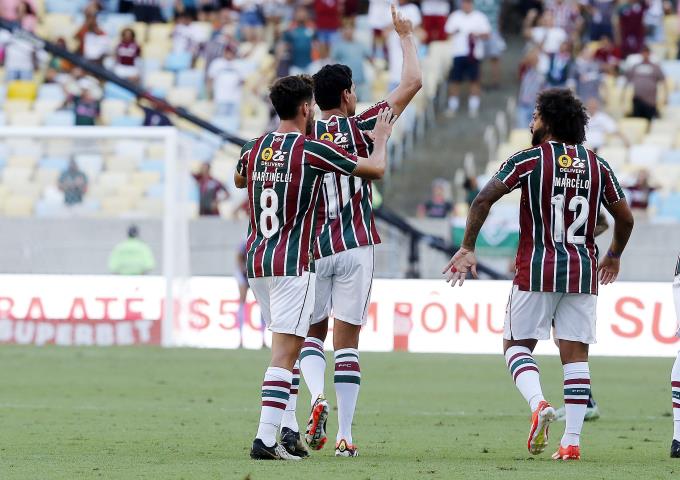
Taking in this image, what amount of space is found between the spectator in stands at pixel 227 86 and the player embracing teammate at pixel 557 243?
676 inches

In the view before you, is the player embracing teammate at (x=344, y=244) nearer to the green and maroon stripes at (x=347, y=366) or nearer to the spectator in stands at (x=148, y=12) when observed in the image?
the green and maroon stripes at (x=347, y=366)

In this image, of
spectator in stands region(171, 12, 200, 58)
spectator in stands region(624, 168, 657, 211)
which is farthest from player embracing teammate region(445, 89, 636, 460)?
spectator in stands region(171, 12, 200, 58)

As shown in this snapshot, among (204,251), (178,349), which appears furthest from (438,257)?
(178,349)

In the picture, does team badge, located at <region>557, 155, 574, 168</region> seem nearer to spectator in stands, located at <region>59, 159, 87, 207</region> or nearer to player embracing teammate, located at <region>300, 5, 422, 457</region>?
player embracing teammate, located at <region>300, 5, 422, 457</region>

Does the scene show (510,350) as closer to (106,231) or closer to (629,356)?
(629,356)

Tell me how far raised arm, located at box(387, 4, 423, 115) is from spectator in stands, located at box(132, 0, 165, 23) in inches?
747

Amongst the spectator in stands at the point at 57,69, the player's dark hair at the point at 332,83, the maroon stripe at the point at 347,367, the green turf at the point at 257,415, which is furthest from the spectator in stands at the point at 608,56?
the maroon stripe at the point at 347,367

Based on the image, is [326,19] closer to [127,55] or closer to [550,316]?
[127,55]

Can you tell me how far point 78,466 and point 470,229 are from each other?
242 centimetres

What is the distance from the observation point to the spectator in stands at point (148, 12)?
89.5 feet

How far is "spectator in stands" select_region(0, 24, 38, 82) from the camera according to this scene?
25.5 metres

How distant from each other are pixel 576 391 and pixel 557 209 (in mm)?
997

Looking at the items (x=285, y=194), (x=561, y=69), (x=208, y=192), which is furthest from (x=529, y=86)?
(x=285, y=194)

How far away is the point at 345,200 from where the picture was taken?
335 inches
